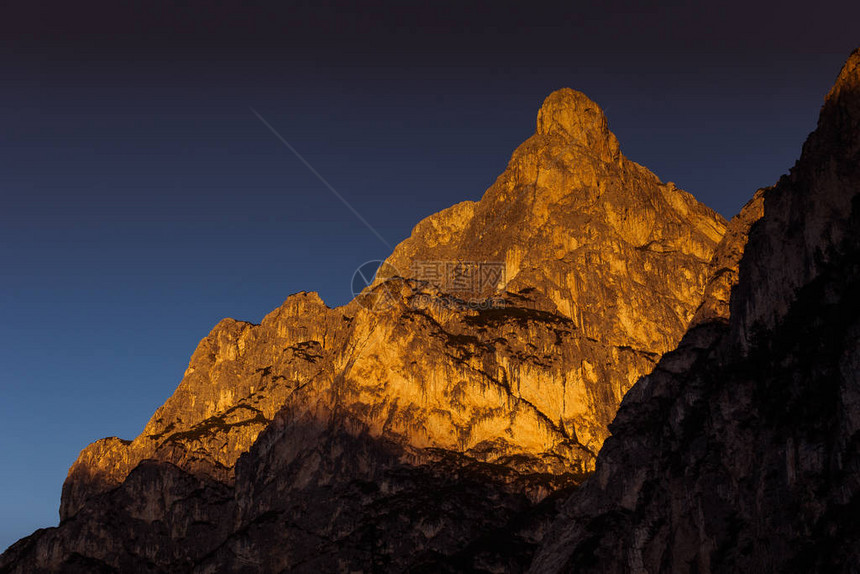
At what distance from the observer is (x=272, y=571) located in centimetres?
19875

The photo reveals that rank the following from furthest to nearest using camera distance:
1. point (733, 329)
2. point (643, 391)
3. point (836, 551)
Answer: point (643, 391) < point (733, 329) < point (836, 551)

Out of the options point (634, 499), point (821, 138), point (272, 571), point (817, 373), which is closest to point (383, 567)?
point (272, 571)

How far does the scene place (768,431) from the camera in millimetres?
132750

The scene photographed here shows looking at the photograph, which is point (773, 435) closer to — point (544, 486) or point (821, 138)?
point (821, 138)

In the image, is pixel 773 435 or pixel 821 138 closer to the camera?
pixel 773 435

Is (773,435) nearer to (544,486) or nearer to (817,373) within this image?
(817,373)

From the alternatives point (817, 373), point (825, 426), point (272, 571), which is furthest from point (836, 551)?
point (272, 571)

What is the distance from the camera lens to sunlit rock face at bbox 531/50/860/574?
118m

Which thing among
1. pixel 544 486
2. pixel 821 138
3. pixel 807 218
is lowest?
pixel 544 486

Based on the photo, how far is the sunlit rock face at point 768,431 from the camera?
11825cm

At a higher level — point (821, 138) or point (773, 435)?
point (821, 138)

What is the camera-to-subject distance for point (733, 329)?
5965 inches

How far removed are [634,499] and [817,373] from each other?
1523 inches

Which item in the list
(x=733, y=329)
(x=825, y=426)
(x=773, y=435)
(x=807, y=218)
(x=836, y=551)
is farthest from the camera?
(x=733, y=329)
